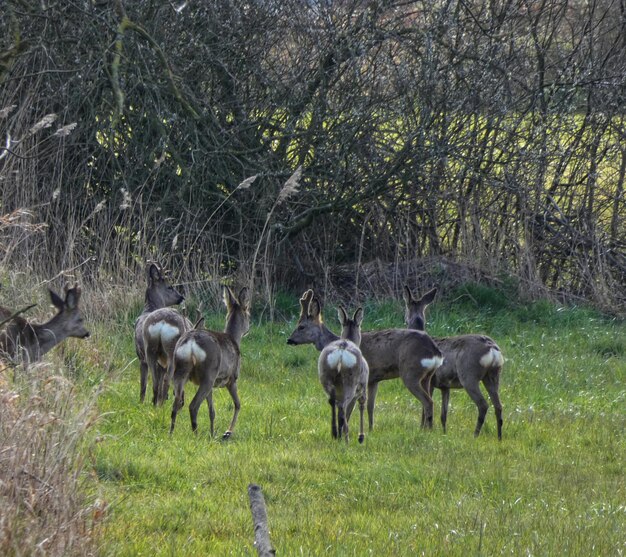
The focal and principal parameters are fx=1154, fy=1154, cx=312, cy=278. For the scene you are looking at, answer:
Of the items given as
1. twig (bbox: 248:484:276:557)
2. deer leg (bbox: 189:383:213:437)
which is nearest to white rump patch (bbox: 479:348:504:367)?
deer leg (bbox: 189:383:213:437)

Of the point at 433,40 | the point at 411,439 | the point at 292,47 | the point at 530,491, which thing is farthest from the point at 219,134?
the point at 530,491

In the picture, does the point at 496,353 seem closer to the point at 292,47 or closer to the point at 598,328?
the point at 598,328

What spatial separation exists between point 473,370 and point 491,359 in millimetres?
196

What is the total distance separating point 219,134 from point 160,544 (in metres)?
9.25

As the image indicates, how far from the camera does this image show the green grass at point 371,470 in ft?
20.7

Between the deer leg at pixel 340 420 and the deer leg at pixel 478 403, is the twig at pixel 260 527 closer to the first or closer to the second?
the deer leg at pixel 340 420

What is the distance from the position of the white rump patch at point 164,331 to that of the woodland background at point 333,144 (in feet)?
10.3

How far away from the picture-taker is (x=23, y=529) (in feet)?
16.8

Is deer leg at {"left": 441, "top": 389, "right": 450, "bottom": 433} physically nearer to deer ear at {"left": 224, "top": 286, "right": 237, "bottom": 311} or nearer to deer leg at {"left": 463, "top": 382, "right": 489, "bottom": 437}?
deer leg at {"left": 463, "top": 382, "right": 489, "bottom": 437}

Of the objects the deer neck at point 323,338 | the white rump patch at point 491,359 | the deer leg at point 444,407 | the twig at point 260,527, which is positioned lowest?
the deer leg at point 444,407

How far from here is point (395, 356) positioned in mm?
10305

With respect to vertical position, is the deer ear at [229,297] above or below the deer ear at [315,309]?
above

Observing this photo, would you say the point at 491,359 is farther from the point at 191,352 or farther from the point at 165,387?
the point at 165,387

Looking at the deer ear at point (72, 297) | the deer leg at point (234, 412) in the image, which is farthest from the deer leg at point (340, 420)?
the deer ear at point (72, 297)
